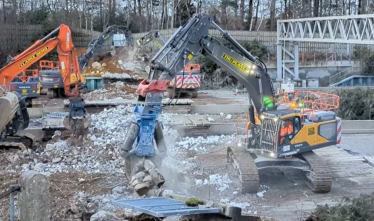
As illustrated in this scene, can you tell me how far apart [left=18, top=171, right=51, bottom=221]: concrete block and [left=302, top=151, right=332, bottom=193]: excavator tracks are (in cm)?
687

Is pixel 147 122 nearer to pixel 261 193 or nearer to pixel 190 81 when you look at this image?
pixel 261 193

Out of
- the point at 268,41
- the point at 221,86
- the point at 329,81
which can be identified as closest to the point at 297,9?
the point at 268,41

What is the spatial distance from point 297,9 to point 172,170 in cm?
3962

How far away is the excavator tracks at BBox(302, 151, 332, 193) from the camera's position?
10.9 metres

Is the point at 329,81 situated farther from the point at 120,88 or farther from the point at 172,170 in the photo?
the point at 172,170

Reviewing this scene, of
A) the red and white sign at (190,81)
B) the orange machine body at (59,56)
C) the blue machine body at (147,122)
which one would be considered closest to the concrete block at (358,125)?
the red and white sign at (190,81)

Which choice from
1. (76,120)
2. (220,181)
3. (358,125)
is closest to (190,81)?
(358,125)

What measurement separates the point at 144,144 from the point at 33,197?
483 cm

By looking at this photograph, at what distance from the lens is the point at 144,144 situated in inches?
396

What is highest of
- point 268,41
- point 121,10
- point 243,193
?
point 121,10

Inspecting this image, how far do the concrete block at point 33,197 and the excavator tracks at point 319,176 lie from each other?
6.87 meters

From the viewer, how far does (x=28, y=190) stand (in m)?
5.23

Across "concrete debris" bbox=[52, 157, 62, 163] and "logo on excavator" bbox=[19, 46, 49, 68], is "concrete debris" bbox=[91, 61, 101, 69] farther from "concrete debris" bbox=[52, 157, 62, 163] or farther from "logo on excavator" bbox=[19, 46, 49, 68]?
"concrete debris" bbox=[52, 157, 62, 163]

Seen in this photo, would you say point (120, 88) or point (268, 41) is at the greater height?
point (268, 41)
